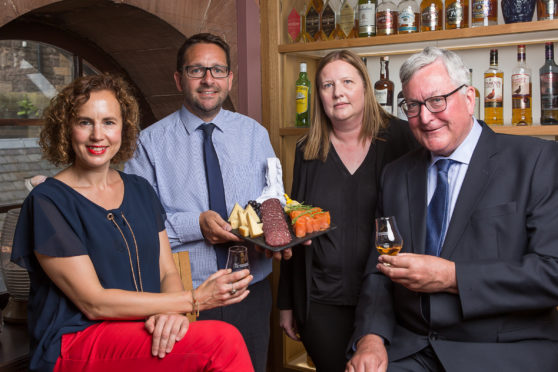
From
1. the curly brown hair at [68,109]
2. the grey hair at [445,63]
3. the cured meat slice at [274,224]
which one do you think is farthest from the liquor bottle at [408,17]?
the curly brown hair at [68,109]

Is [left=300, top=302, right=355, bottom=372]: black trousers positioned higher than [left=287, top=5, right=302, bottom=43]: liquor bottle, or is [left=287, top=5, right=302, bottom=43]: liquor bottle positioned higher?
[left=287, top=5, right=302, bottom=43]: liquor bottle

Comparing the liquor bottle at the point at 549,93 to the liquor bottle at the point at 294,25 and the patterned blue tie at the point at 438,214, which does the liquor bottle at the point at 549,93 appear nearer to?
the patterned blue tie at the point at 438,214

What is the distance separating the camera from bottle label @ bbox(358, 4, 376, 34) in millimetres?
2738

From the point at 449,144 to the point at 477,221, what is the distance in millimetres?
265

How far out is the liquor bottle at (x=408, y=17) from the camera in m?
2.63

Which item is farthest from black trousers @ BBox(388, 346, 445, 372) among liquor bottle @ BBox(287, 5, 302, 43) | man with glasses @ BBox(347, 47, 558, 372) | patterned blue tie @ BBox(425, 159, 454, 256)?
liquor bottle @ BBox(287, 5, 302, 43)

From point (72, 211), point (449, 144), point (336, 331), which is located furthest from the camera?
point (336, 331)

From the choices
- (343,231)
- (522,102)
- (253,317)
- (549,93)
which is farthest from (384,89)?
(253,317)

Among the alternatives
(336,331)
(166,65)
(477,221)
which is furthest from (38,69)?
(477,221)

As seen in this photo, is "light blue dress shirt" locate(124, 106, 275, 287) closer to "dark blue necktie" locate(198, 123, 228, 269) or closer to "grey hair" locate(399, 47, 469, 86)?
"dark blue necktie" locate(198, 123, 228, 269)

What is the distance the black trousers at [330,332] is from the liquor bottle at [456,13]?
1370 millimetres

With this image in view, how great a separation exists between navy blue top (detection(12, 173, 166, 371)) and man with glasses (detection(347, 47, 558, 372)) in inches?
29.7

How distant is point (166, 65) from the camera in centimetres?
279

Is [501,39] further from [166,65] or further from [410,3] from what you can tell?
[166,65]
